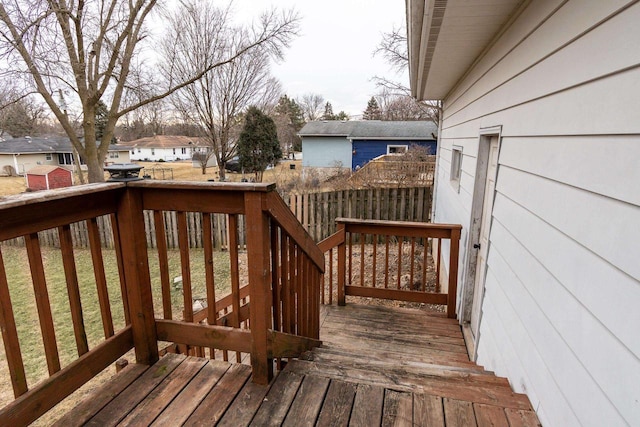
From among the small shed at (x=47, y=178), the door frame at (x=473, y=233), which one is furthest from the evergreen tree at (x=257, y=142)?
the door frame at (x=473, y=233)

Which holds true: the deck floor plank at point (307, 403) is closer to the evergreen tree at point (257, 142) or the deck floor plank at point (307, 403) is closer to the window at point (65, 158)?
the evergreen tree at point (257, 142)

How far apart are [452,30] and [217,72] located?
11.1 metres

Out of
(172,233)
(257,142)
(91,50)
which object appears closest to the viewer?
(172,233)

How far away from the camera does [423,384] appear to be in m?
1.79

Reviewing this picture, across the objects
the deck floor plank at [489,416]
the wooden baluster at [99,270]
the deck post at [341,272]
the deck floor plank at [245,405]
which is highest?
the wooden baluster at [99,270]

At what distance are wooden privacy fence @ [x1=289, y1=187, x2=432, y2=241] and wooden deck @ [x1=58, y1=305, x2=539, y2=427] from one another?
6167 mm

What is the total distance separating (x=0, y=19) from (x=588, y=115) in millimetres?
10674

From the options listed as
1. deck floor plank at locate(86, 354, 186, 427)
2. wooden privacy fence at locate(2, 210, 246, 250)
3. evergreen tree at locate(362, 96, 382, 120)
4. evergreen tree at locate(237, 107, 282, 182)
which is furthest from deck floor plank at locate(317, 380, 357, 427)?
evergreen tree at locate(362, 96, 382, 120)

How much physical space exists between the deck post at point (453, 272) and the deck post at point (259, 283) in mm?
2532

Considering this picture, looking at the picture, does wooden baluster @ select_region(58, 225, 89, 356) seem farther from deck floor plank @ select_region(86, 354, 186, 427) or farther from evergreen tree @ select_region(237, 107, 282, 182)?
evergreen tree @ select_region(237, 107, 282, 182)

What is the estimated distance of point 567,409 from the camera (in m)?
1.30

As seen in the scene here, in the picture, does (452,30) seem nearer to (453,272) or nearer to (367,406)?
(453,272)

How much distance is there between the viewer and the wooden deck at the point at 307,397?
4.88ft

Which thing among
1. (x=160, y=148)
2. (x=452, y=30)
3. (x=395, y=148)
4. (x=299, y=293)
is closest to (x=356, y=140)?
(x=395, y=148)
